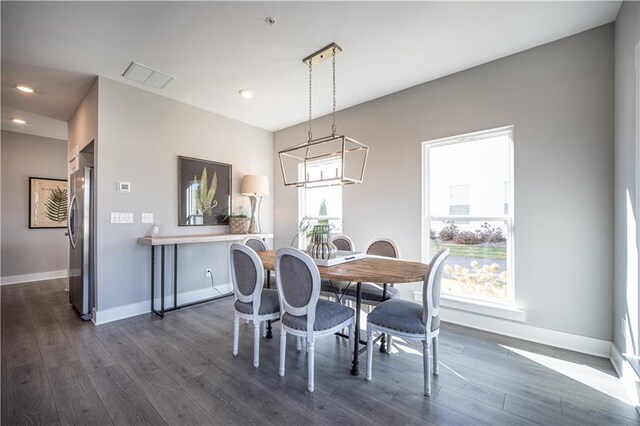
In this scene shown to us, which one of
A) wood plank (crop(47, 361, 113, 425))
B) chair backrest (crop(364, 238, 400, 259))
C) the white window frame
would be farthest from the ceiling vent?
the white window frame

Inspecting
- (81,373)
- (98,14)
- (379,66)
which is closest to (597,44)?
(379,66)

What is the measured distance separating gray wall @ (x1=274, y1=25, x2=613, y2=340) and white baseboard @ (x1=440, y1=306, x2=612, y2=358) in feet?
0.22

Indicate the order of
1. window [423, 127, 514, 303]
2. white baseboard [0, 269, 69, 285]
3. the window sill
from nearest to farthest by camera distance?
1. the window sill
2. window [423, 127, 514, 303]
3. white baseboard [0, 269, 69, 285]

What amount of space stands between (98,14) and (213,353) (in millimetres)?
2918

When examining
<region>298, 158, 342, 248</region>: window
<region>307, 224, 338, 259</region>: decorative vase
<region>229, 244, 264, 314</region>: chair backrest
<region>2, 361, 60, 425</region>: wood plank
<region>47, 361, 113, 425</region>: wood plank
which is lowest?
<region>47, 361, 113, 425</region>: wood plank

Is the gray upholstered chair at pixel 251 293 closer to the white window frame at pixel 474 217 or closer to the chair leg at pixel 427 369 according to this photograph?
the chair leg at pixel 427 369

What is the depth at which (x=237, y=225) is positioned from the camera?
417cm

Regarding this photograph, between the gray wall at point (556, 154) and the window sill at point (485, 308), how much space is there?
0.29ft

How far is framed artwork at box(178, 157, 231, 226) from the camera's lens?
3.82 metres

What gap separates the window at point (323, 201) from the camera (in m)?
4.26

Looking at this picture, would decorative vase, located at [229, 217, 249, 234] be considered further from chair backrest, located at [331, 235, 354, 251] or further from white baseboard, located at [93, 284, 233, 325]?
chair backrest, located at [331, 235, 354, 251]

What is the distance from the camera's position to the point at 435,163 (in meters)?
3.33

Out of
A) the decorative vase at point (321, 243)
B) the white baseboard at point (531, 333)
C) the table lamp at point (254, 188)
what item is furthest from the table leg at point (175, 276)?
the white baseboard at point (531, 333)

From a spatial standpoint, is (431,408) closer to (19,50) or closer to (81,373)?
(81,373)
